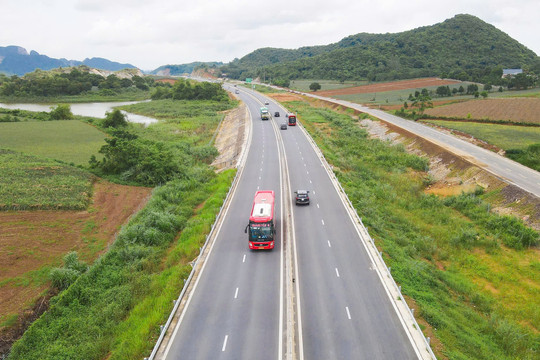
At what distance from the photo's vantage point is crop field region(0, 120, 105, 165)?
52250mm

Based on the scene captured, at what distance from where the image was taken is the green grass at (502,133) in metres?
50.9

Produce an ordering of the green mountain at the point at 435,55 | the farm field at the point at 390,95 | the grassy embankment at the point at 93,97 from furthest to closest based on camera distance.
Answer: the green mountain at the point at 435,55 → the grassy embankment at the point at 93,97 → the farm field at the point at 390,95

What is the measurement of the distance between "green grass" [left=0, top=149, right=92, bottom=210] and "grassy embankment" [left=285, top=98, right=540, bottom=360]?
104 feet

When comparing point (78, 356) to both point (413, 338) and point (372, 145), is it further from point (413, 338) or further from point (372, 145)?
point (372, 145)

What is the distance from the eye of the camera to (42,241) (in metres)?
28.3

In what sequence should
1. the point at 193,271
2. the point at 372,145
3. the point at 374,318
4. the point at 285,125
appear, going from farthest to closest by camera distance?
the point at 285,125, the point at 372,145, the point at 193,271, the point at 374,318

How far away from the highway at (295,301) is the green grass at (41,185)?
64.7 feet

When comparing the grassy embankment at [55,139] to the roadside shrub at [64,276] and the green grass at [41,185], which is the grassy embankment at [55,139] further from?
the roadside shrub at [64,276]

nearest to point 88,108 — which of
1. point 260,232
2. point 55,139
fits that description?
point 55,139

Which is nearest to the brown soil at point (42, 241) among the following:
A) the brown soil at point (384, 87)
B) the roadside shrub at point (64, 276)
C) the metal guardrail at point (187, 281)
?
the roadside shrub at point (64, 276)

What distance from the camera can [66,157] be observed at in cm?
5062

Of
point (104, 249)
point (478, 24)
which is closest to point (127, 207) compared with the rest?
point (104, 249)

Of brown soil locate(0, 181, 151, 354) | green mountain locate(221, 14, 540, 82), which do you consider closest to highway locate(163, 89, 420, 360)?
brown soil locate(0, 181, 151, 354)

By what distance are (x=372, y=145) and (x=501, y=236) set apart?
33.9 metres
